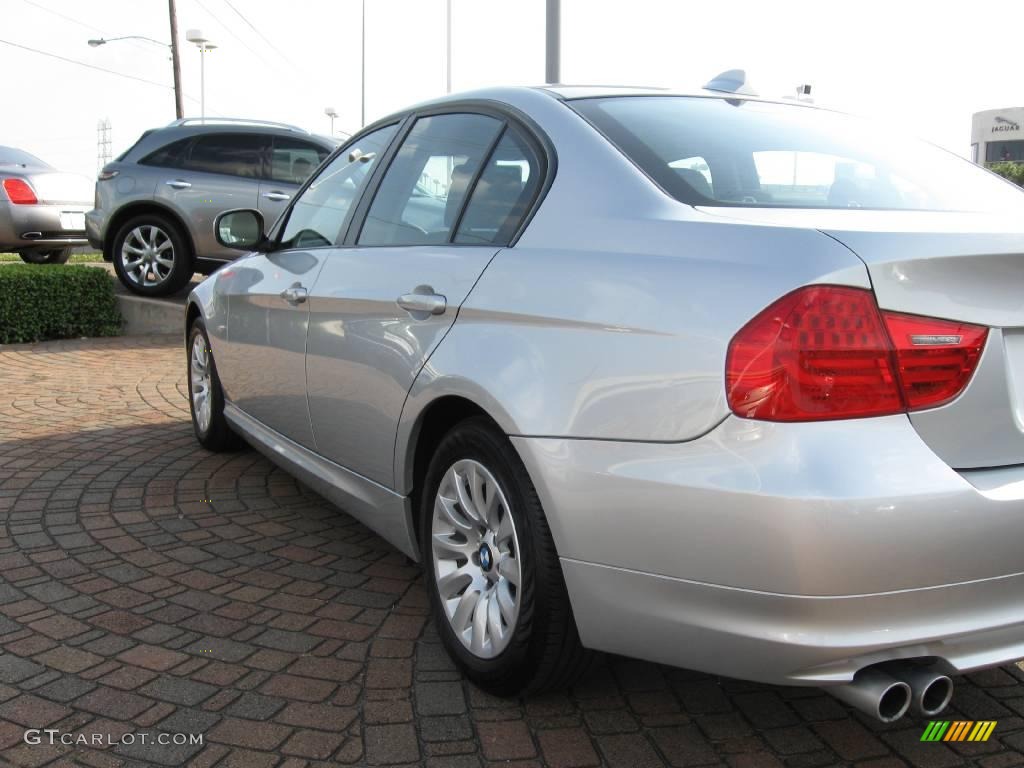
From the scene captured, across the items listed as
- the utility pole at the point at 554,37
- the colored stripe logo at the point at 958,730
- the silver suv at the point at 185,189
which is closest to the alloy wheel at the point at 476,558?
the colored stripe logo at the point at 958,730

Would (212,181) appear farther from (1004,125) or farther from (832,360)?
(1004,125)

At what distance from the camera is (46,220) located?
38.3 ft

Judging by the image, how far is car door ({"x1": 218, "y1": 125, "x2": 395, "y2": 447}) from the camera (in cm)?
375

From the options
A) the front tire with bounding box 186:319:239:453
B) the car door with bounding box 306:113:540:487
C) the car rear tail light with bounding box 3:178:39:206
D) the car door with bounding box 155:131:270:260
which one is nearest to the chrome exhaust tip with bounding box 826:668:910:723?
the car door with bounding box 306:113:540:487

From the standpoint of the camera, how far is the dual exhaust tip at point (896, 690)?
197 cm

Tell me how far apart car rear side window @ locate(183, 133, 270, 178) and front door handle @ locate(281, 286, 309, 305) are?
708cm

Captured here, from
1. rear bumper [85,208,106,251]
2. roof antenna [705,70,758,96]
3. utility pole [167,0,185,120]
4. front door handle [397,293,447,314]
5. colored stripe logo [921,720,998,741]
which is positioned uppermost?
utility pole [167,0,185,120]

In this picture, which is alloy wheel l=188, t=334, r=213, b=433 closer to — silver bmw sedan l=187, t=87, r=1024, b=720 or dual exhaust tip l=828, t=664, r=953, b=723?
silver bmw sedan l=187, t=87, r=1024, b=720

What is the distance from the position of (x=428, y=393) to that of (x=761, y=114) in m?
1.35

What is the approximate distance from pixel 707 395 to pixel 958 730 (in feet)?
4.27

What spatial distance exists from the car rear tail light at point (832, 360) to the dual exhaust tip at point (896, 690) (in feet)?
1.79

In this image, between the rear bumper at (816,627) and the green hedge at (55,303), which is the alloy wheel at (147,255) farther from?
the rear bumper at (816,627)

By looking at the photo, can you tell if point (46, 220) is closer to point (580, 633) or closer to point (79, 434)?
point (79, 434)

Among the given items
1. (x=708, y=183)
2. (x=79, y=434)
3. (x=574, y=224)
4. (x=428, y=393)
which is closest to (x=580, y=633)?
(x=428, y=393)
